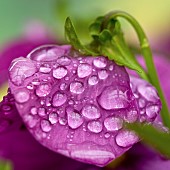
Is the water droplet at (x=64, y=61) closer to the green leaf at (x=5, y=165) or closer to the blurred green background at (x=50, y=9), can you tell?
the green leaf at (x=5, y=165)

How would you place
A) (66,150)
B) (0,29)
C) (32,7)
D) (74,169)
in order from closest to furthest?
(66,150) < (74,169) < (0,29) < (32,7)

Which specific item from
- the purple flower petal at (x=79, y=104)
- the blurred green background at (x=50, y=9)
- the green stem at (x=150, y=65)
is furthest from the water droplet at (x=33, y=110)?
the blurred green background at (x=50, y=9)

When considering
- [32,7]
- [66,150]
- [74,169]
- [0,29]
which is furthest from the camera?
[32,7]

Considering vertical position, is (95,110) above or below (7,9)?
below

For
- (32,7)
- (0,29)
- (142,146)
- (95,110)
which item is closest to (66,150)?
(95,110)

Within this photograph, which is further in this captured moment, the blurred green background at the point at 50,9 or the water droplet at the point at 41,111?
the blurred green background at the point at 50,9

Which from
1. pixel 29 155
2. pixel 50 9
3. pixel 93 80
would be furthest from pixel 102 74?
pixel 50 9

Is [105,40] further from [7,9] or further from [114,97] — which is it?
[7,9]
